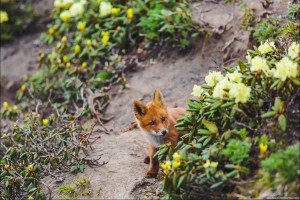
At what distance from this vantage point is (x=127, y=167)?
4.85 metres

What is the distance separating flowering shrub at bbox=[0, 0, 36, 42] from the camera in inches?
399

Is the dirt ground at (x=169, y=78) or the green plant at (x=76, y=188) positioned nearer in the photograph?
the green plant at (x=76, y=188)

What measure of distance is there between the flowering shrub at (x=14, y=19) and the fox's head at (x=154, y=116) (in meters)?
6.60

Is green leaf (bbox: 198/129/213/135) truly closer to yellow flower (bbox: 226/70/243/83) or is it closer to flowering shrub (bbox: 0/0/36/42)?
yellow flower (bbox: 226/70/243/83)

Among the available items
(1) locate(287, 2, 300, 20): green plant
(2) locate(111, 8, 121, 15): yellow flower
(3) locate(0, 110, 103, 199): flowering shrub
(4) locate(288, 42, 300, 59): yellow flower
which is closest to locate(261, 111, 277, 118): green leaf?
(4) locate(288, 42, 300, 59): yellow flower

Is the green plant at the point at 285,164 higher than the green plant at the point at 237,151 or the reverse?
higher

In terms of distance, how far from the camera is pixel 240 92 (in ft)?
11.8

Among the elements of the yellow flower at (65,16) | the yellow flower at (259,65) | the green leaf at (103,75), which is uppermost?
the yellow flower at (259,65)

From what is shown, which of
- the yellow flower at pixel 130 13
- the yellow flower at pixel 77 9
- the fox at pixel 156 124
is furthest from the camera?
the yellow flower at pixel 77 9

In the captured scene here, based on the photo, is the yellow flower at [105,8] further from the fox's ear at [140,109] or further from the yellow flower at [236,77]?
the yellow flower at [236,77]

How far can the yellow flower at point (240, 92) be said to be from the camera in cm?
360

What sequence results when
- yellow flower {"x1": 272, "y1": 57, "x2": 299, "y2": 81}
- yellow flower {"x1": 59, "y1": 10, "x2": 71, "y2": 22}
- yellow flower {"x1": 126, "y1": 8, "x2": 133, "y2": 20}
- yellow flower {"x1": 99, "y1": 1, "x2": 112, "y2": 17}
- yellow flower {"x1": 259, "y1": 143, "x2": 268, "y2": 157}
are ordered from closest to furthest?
yellow flower {"x1": 259, "y1": 143, "x2": 268, "y2": 157} < yellow flower {"x1": 272, "y1": 57, "x2": 299, "y2": 81} < yellow flower {"x1": 126, "y1": 8, "x2": 133, "y2": 20} < yellow flower {"x1": 99, "y1": 1, "x2": 112, "y2": 17} < yellow flower {"x1": 59, "y1": 10, "x2": 71, "y2": 22}

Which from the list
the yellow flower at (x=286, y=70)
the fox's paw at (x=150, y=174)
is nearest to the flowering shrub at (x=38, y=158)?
the fox's paw at (x=150, y=174)

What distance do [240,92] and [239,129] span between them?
0.45 meters
